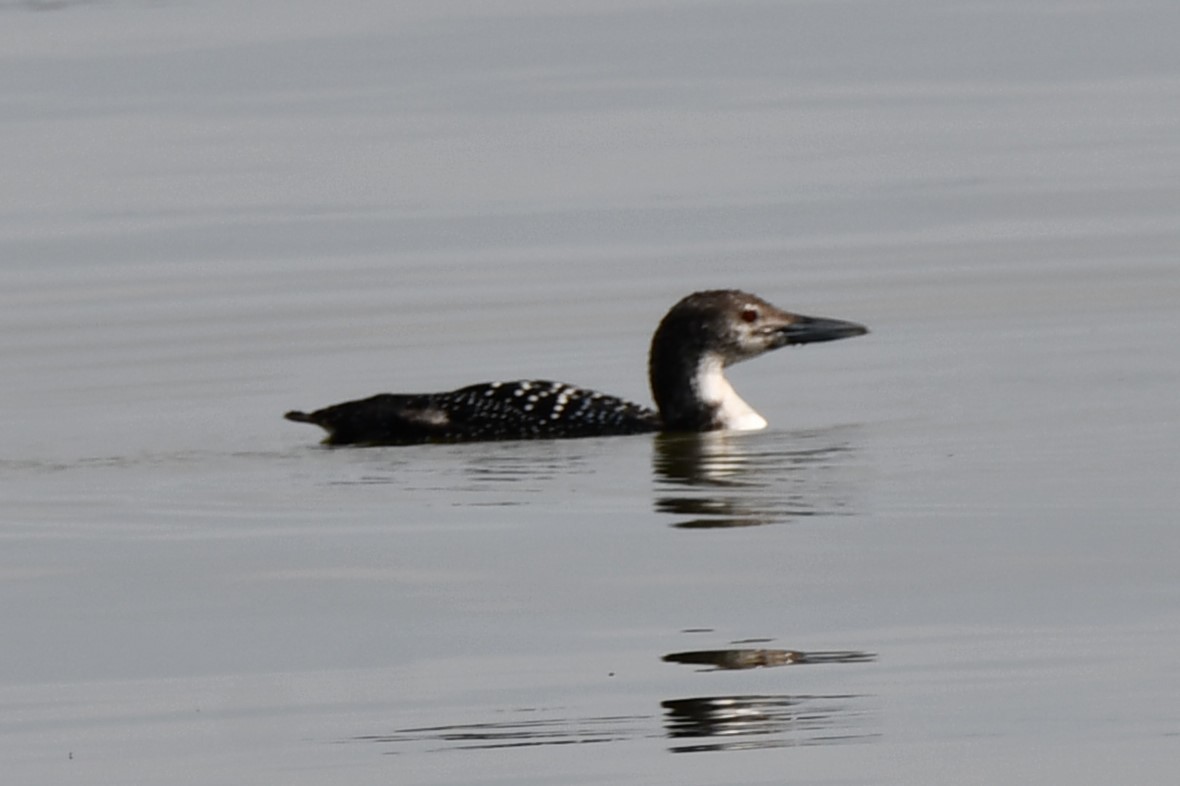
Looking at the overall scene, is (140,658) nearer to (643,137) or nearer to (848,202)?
(848,202)

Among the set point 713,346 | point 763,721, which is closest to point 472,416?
point 713,346

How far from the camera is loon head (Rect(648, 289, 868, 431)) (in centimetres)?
1120

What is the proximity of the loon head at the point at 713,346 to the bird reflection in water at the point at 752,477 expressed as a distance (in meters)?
0.13

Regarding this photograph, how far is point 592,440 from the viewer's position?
10.9 metres

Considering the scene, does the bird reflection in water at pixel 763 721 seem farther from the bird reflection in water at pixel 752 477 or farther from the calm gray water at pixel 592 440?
the bird reflection in water at pixel 752 477

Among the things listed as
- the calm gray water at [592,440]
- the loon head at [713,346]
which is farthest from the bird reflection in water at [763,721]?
the loon head at [713,346]

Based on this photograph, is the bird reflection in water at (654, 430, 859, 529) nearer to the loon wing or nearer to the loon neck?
the loon neck

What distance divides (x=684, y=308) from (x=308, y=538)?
3005mm

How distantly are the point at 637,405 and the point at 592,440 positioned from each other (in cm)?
54

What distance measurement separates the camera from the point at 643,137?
64.3 ft

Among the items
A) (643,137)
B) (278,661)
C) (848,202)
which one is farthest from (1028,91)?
(278,661)

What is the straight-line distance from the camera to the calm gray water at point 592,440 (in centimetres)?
655

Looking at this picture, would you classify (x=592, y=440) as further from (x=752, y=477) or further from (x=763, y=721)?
(x=763, y=721)

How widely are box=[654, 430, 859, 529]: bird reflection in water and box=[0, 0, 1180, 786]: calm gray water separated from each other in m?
0.03
